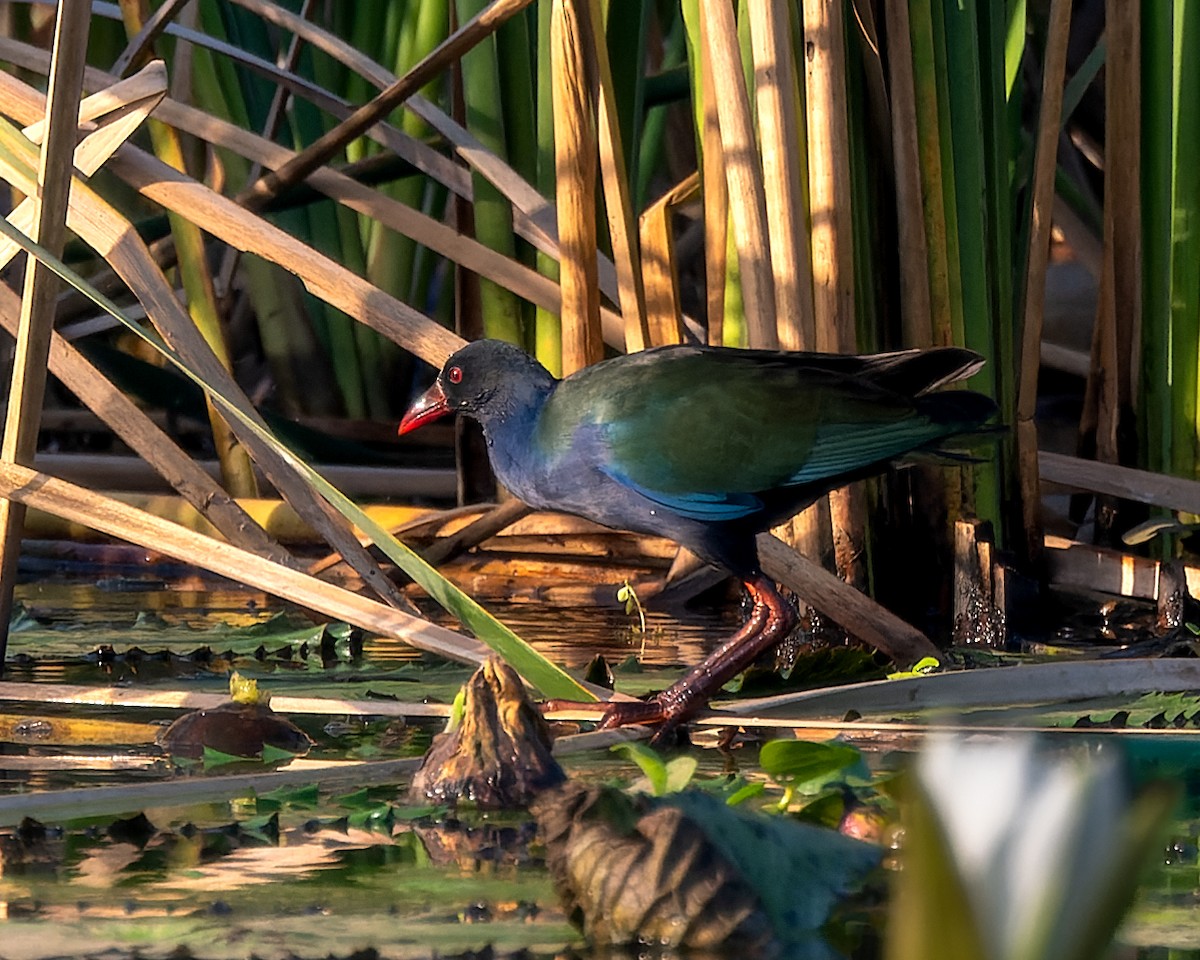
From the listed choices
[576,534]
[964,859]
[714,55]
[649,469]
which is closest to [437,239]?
[576,534]

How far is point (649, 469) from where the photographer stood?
263cm

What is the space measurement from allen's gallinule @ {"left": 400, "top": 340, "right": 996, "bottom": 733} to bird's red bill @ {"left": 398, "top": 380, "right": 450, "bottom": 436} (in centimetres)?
32

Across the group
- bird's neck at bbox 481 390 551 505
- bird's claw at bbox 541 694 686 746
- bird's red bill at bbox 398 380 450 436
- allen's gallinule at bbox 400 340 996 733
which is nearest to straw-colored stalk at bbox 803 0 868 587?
allen's gallinule at bbox 400 340 996 733

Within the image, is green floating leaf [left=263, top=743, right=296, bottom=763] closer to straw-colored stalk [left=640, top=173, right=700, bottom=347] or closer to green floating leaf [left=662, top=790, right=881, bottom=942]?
green floating leaf [left=662, top=790, right=881, bottom=942]

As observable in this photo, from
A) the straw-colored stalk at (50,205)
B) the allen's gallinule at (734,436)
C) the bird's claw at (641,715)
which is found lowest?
the bird's claw at (641,715)

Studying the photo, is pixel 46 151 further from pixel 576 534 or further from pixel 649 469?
pixel 576 534

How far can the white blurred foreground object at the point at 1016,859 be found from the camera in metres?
0.54

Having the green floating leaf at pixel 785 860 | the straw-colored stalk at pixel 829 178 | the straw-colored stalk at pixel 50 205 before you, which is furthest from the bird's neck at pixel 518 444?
the green floating leaf at pixel 785 860

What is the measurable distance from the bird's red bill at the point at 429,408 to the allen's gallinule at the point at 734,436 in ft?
1.04

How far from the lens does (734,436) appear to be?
8.72ft

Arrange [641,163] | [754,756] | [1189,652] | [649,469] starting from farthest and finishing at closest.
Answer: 1. [641,163]
2. [1189,652]
3. [649,469]
4. [754,756]

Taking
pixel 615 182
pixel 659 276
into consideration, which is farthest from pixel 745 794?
pixel 659 276

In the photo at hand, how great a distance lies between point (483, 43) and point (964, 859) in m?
3.25

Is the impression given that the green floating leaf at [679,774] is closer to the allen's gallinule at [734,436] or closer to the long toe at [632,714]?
the long toe at [632,714]
